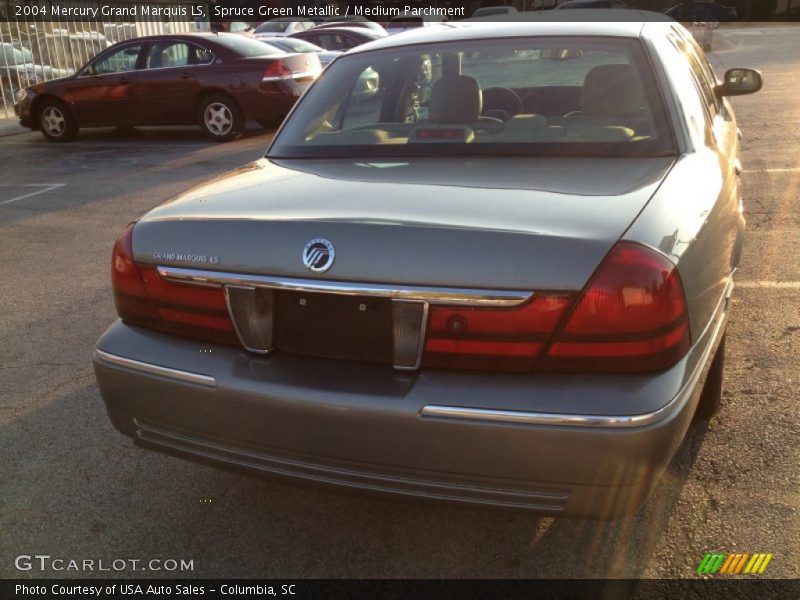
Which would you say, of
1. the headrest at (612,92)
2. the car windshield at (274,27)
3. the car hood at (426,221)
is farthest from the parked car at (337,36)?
the car hood at (426,221)

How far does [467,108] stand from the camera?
3.47 metres

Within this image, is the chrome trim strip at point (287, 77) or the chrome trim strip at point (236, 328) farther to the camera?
the chrome trim strip at point (287, 77)

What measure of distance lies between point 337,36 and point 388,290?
16369 mm

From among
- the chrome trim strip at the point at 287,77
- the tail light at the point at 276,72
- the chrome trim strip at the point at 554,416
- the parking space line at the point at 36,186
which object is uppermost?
the chrome trim strip at the point at 554,416

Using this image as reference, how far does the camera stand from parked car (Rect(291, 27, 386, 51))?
56.1 ft

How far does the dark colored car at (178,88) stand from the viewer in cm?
1207

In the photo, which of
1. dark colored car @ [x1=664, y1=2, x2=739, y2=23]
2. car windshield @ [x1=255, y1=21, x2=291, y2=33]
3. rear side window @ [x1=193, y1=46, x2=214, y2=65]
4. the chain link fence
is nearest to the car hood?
rear side window @ [x1=193, y1=46, x2=214, y2=65]

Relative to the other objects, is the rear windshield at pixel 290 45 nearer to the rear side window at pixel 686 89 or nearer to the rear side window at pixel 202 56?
the rear side window at pixel 202 56

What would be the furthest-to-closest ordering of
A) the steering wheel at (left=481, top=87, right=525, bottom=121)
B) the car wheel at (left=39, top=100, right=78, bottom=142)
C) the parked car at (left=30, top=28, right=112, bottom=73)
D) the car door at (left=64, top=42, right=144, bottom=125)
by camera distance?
the parked car at (left=30, top=28, right=112, bottom=73) < the car wheel at (left=39, top=100, right=78, bottom=142) < the car door at (left=64, top=42, right=144, bottom=125) < the steering wheel at (left=481, top=87, right=525, bottom=121)

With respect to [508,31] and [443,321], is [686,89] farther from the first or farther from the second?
[443,321]

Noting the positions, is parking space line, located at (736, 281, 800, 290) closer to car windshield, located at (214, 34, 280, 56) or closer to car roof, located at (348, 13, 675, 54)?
car roof, located at (348, 13, 675, 54)

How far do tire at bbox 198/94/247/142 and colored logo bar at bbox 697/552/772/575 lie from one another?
1078 centimetres

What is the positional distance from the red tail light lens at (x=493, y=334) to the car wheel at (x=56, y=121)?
494 inches

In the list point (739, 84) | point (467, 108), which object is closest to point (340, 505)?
point (467, 108)
